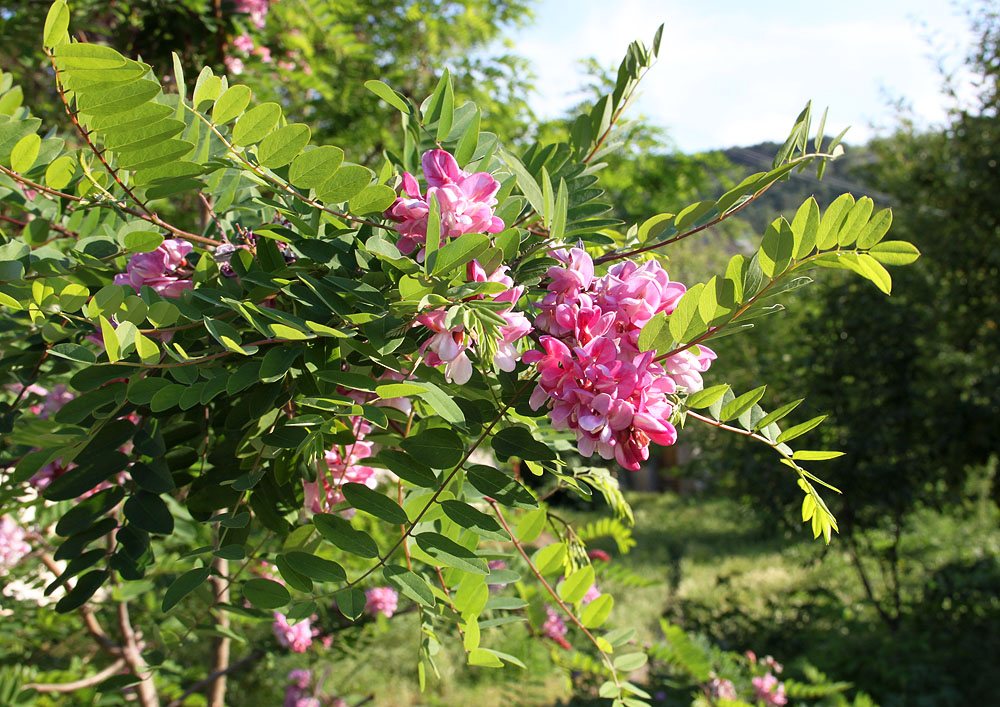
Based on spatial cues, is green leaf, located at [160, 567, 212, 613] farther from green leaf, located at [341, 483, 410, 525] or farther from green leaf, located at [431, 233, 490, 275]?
green leaf, located at [431, 233, 490, 275]

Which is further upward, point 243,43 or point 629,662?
point 243,43

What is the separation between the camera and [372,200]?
28.9 inches

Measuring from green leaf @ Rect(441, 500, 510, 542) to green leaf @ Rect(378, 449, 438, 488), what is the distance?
31mm

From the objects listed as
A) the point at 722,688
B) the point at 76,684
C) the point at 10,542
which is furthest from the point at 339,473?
the point at 722,688

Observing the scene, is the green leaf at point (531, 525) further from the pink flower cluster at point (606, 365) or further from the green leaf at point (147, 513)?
the green leaf at point (147, 513)

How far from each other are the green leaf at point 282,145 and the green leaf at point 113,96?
12 cm

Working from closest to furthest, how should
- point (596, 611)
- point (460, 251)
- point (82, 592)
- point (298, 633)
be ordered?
point (460, 251), point (82, 592), point (596, 611), point (298, 633)

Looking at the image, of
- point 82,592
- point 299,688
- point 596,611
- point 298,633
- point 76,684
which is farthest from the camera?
point 299,688

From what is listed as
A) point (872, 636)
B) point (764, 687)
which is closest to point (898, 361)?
point (872, 636)

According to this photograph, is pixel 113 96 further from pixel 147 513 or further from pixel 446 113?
pixel 147 513

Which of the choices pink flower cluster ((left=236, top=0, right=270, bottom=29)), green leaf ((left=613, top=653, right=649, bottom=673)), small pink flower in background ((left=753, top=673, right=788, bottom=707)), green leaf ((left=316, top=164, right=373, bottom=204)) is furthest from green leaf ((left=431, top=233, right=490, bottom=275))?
small pink flower in background ((left=753, top=673, right=788, bottom=707))

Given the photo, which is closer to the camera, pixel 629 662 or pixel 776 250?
pixel 776 250

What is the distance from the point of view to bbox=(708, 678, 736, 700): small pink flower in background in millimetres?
2908

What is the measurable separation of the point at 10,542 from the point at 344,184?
7.30ft
